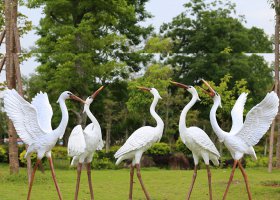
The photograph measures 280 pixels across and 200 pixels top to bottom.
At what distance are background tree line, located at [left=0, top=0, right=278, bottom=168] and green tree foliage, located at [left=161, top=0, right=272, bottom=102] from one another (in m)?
0.05

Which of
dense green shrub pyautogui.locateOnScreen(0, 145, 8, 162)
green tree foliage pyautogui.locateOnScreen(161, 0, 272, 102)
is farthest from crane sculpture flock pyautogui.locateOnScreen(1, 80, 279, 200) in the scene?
green tree foliage pyautogui.locateOnScreen(161, 0, 272, 102)

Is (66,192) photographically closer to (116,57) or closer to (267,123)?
(267,123)

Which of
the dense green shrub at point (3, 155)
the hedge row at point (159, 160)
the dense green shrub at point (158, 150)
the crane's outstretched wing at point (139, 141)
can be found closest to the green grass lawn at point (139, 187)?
the crane's outstretched wing at point (139, 141)

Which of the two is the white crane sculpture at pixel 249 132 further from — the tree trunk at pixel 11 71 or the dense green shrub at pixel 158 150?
the dense green shrub at pixel 158 150

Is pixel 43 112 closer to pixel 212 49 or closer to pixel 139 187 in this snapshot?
pixel 139 187

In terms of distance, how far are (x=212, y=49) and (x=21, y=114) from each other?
2176cm

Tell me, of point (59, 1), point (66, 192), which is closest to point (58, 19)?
point (59, 1)

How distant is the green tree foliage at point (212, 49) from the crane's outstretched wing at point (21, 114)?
1991cm

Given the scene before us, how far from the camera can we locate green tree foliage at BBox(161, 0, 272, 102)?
93.4 feet

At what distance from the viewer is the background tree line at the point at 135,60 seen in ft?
66.8

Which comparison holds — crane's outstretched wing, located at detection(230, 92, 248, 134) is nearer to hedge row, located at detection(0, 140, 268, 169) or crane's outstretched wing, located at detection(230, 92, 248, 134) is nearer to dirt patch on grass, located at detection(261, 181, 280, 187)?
dirt patch on grass, located at detection(261, 181, 280, 187)

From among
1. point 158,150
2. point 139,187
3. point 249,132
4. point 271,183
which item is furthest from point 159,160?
point 249,132

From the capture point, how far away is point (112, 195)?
1088 cm

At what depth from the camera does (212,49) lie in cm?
2944
